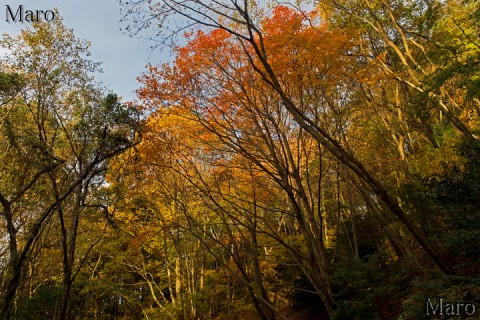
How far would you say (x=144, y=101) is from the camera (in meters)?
8.43

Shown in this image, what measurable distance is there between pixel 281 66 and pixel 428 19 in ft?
16.2

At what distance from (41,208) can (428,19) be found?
1351 centimetres

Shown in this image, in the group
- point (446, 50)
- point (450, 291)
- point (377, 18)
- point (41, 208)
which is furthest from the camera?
point (41, 208)

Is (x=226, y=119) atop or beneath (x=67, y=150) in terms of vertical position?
beneath

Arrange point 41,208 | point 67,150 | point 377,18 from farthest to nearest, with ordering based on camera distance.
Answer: point 41,208 → point 67,150 → point 377,18

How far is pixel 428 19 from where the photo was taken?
884 centimetres

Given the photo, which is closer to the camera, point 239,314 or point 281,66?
point 281,66

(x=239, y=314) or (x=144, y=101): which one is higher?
(x=144, y=101)

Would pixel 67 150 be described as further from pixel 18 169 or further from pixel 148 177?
pixel 148 177

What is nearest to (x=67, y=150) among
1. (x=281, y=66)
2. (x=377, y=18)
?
(x=281, y=66)

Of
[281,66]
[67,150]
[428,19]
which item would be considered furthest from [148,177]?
[428,19]

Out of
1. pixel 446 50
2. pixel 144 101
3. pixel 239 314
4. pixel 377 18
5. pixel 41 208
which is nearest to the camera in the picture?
pixel 446 50

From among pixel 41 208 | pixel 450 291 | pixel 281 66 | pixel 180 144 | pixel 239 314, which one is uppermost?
pixel 281 66

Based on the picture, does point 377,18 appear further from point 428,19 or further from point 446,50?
point 446,50
